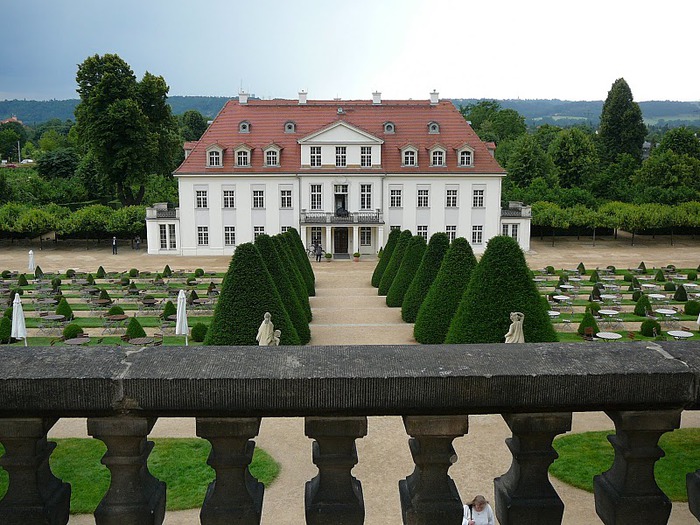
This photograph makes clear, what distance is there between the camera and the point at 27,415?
2.28 meters

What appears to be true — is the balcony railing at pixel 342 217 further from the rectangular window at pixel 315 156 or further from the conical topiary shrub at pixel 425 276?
the conical topiary shrub at pixel 425 276

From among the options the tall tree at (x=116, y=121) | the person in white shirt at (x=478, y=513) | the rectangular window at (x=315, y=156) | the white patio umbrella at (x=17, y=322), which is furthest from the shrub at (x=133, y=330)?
the tall tree at (x=116, y=121)

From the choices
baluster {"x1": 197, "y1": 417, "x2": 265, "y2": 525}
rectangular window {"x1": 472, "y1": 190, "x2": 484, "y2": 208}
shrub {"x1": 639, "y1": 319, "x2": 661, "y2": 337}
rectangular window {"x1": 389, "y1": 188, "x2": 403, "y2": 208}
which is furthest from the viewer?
rectangular window {"x1": 472, "y1": 190, "x2": 484, "y2": 208}

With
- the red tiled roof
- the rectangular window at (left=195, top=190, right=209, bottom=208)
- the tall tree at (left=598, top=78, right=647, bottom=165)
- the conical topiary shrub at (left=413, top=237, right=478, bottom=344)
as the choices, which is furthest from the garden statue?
the tall tree at (left=598, top=78, right=647, bottom=165)

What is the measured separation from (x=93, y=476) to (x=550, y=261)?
38.2 metres

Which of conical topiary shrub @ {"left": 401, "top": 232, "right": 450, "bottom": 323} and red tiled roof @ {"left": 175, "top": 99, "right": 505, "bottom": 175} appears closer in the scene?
conical topiary shrub @ {"left": 401, "top": 232, "right": 450, "bottom": 323}

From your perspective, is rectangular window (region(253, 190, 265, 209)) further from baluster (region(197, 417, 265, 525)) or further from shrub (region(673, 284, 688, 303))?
baluster (region(197, 417, 265, 525))

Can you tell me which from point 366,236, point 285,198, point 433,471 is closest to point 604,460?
point 433,471

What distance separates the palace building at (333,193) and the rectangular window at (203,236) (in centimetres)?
8

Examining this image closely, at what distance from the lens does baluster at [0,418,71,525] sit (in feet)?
7.57

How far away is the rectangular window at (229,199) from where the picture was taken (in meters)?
49.3

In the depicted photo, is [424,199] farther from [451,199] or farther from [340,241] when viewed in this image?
[340,241]

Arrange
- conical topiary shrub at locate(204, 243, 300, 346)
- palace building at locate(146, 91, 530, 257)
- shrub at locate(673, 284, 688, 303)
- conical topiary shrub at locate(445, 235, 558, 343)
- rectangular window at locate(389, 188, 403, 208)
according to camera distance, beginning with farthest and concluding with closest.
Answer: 1. rectangular window at locate(389, 188, 403, 208)
2. palace building at locate(146, 91, 530, 257)
3. shrub at locate(673, 284, 688, 303)
4. conical topiary shrub at locate(204, 243, 300, 346)
5. conical topiary shrub at locate(445, 235, 558, 343)

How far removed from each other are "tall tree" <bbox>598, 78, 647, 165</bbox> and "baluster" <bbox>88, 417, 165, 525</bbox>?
284 feet
